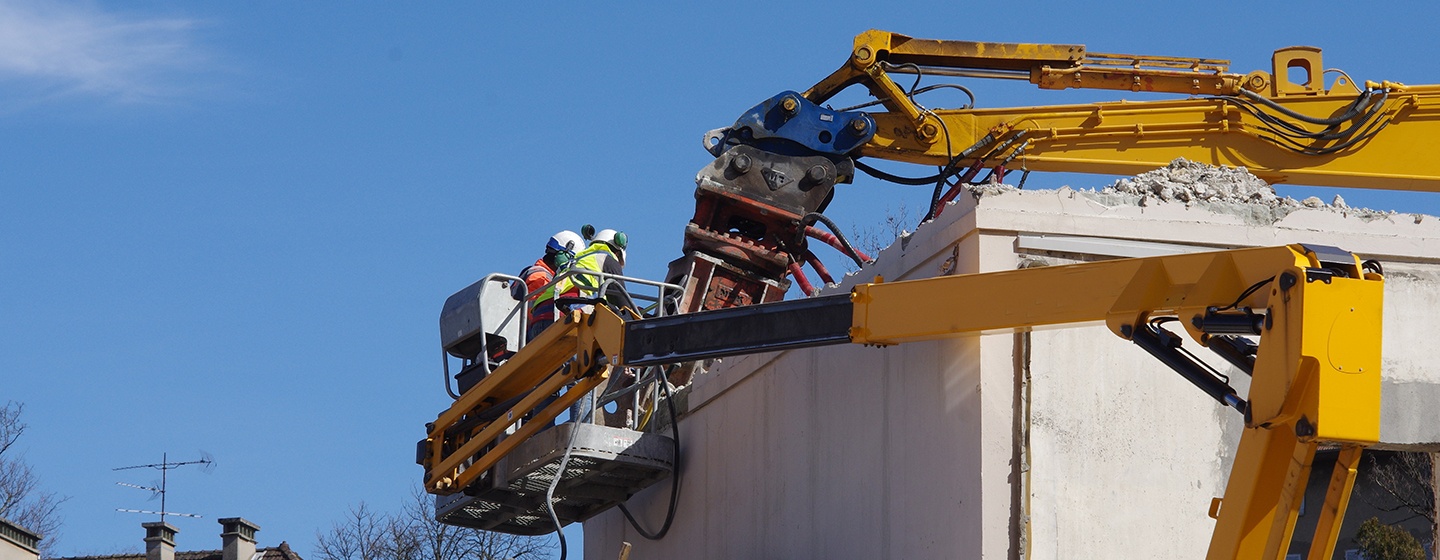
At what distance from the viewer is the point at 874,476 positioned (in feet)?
32.8

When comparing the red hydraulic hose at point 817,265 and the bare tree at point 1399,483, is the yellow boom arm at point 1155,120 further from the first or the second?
the bare tree at point 1399,483

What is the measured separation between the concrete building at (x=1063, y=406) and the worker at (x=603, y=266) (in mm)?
2839

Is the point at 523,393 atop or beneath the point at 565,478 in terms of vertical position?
atop

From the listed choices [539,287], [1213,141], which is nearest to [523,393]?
[539,287]

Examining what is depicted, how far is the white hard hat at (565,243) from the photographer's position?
13.8 metres

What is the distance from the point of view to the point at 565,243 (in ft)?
45.3

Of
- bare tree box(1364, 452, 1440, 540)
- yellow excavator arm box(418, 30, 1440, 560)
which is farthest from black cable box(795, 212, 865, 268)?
bare tree box(1364, 452, 1440, 540)

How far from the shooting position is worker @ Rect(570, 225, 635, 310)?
12.7 m

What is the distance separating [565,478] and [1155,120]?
4.94m

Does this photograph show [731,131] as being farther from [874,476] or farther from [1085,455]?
[1085,455]

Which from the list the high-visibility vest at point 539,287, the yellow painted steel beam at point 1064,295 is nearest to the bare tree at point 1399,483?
the high-visibility vest at point 539,287

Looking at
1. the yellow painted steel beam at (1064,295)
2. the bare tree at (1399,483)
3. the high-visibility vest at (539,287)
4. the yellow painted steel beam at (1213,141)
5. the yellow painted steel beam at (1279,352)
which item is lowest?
the yellow painted steel beam at (1279,352)

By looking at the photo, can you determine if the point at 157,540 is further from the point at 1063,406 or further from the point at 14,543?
the point at 1063,406

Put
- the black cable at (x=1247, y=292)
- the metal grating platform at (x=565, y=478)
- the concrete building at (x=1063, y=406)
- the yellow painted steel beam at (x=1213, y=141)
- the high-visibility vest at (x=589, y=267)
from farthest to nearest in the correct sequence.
Answer: the high-visibility vest at (x=589, y=267)
the yellow painted steel beam at (x=1213, y=141)
the metal grating platform at (x=565, y=478)
the concrete building at (x=1063, y=406)
the black cable at (x=1247, y=292)
